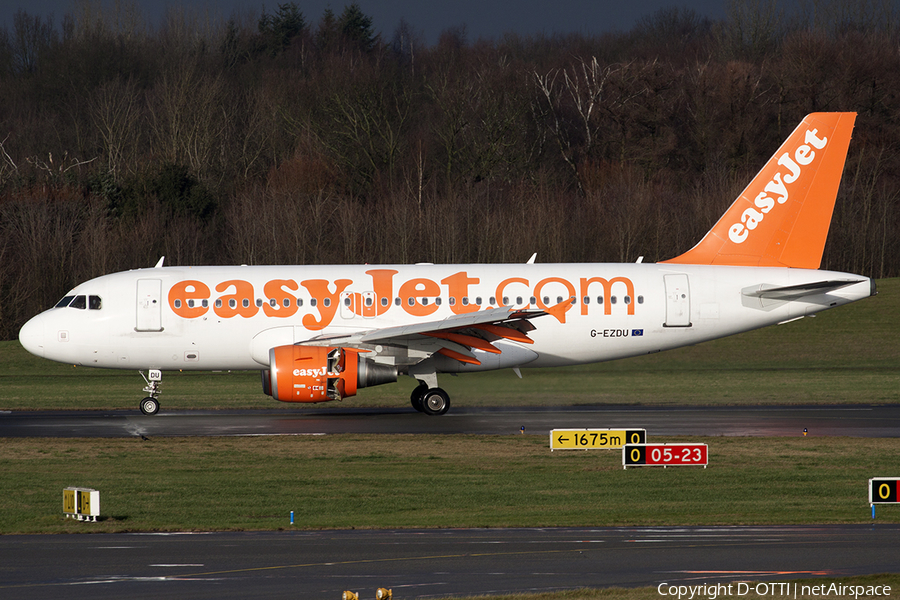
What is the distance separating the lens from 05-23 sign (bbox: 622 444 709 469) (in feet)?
62.4

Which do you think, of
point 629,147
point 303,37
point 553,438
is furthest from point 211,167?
point 553,438

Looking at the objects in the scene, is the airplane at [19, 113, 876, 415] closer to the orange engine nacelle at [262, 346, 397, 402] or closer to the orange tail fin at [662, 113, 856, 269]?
the orange tail fin at [662, 113, 856, 269]

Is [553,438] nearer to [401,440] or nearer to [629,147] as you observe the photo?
[401,440]

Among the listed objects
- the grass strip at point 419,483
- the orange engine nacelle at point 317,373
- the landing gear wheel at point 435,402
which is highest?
the orange engine nacelle at point 317,373

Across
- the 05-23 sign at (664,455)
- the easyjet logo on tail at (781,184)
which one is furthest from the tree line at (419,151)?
the 05-23 sign at (664,455)

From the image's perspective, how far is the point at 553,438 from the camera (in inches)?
837

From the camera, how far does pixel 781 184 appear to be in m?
29.6

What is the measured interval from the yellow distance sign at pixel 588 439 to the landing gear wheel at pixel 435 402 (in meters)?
6.65

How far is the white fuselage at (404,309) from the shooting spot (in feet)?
92.9

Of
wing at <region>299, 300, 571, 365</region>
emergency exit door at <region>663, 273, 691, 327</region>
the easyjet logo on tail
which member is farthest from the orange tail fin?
wing at <region>299, 300, 571, 365</region>

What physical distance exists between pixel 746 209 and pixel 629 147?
48492mm

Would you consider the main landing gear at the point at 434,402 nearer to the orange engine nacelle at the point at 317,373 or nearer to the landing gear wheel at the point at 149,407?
the orange engine nacelle at the point at 317,373

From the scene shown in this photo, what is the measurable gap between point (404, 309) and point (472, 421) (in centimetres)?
366

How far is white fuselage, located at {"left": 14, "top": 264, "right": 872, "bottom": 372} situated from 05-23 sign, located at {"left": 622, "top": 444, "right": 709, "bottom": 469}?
9325mm
